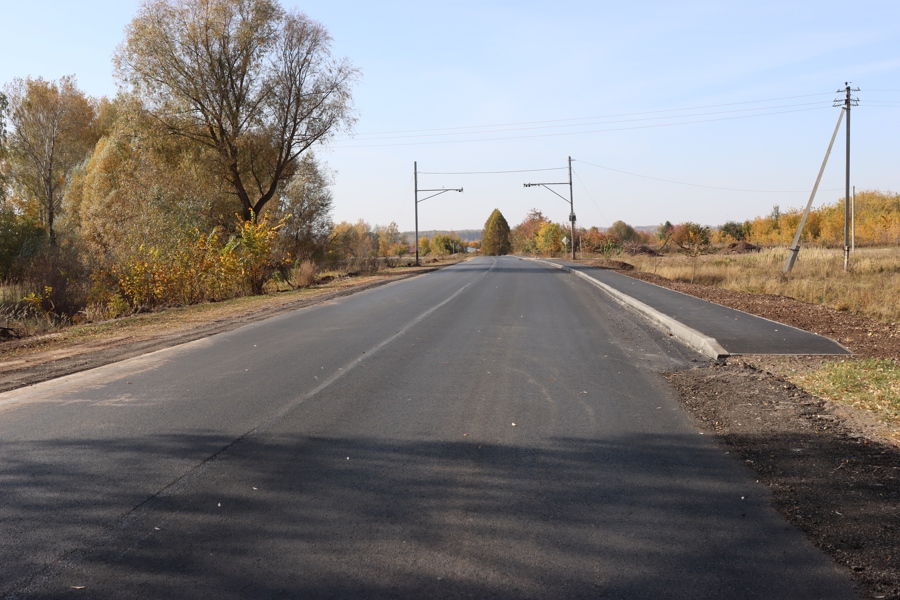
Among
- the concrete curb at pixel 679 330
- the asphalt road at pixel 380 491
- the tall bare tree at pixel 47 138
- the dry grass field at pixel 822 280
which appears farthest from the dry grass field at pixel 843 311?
the tall bare tree at pixel 47 138

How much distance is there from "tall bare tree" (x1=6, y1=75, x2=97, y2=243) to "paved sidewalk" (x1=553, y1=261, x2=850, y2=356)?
151ft

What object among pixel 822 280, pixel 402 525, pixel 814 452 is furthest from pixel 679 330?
pixel 822 280

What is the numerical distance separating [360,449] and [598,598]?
2.85m

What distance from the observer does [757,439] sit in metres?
6.13

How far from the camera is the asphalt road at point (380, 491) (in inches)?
144

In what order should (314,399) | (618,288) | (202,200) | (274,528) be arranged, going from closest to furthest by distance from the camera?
(274,528), (314,399), (618,288), (202,200)

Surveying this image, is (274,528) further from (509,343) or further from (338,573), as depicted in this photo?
(509,343)

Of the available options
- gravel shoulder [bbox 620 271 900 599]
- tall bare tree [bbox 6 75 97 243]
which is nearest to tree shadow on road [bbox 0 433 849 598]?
gravel shoulder [bbox 620 271 900 599]

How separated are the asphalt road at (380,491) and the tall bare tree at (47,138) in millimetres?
48287

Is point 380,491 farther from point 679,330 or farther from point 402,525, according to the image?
point 679,330

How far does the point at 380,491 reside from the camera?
4.87 metres

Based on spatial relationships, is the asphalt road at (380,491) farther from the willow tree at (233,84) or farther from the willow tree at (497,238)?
the willow tree at (497,238)

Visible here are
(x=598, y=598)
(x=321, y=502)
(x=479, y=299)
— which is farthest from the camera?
(x=479, y=299)

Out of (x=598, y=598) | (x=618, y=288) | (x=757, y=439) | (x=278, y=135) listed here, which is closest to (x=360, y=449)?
(x=598, y=598)
